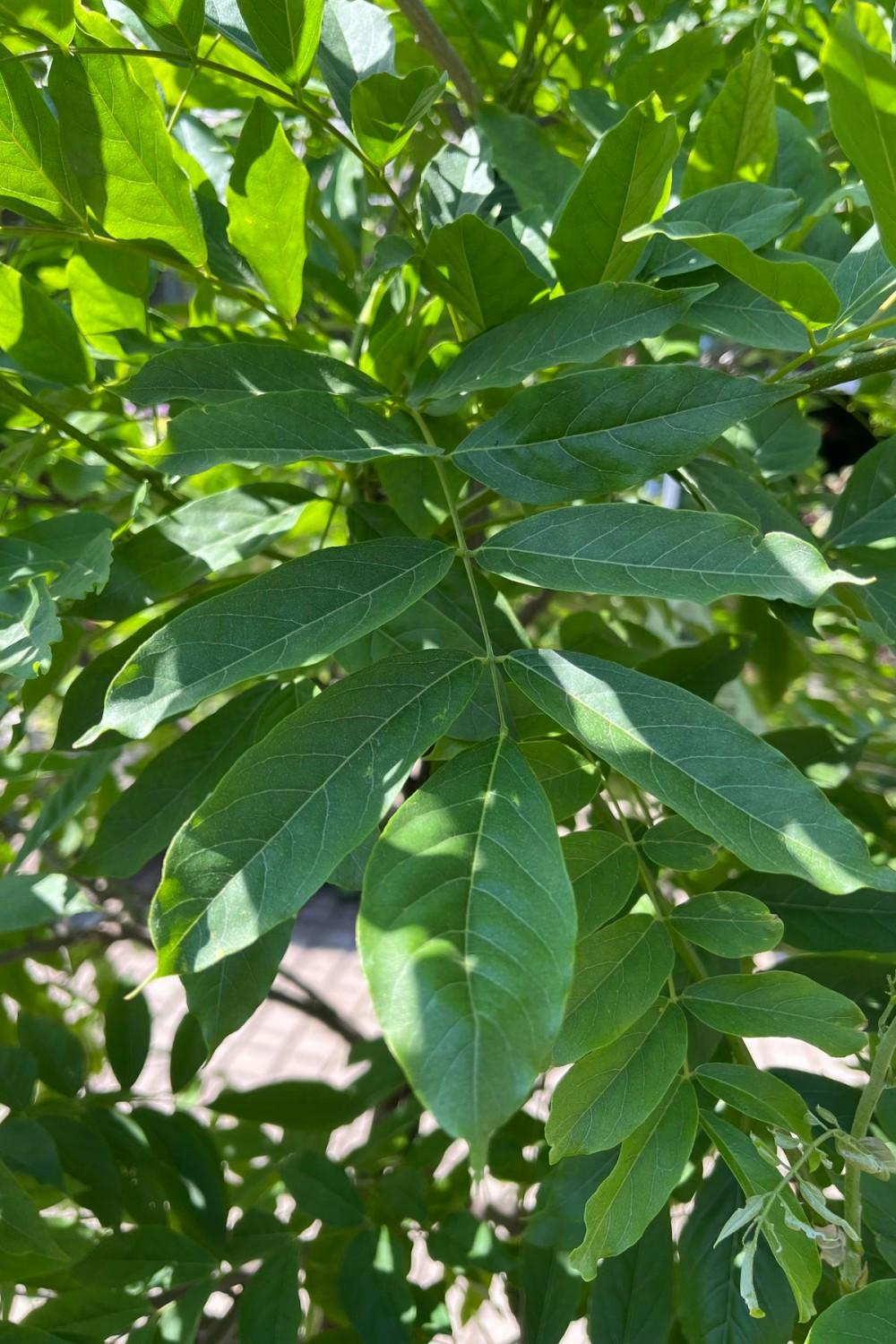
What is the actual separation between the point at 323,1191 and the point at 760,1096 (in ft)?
1.12

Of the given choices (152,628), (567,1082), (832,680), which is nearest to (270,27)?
(152,628)

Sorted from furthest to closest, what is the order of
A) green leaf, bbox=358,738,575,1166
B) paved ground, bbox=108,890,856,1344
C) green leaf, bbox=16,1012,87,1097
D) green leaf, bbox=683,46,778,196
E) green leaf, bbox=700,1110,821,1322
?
paved ground, bbox=108,890,856,1344
green leaf, bbox=16,1012,87,1097
green leaf, bbox=683,46,778,196
green leaf, bbox=700,1110,821,1322
green leaf, bbox=358,738,575,1166

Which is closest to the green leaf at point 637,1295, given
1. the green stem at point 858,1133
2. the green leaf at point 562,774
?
the green stem at point 858,1133

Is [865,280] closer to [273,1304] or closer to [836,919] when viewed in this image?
[836,919]

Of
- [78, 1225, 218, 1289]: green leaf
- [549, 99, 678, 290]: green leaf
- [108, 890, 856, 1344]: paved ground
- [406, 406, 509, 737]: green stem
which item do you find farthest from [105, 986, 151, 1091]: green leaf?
[108, 890, 856, 1344]: paved ground

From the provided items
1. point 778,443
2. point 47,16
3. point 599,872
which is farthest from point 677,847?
point 47,16

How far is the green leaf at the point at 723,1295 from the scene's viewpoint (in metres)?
0.44

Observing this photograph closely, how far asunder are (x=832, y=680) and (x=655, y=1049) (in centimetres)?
92

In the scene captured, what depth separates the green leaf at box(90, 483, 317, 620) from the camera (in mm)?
459

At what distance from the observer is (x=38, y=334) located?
511mm

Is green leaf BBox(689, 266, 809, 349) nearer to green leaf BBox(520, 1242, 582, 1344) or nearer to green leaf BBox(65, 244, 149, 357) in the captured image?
green leaf BBox(65, 244, 149, 357)

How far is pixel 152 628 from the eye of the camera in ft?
1.52

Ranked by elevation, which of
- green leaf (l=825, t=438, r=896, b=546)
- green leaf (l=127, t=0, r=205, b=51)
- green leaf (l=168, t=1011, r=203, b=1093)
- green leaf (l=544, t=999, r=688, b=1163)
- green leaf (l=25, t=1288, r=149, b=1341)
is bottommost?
green leaf (l=168, t=1011, r=203, b=1093)

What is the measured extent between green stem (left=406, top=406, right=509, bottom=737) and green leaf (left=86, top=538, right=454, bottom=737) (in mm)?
33
